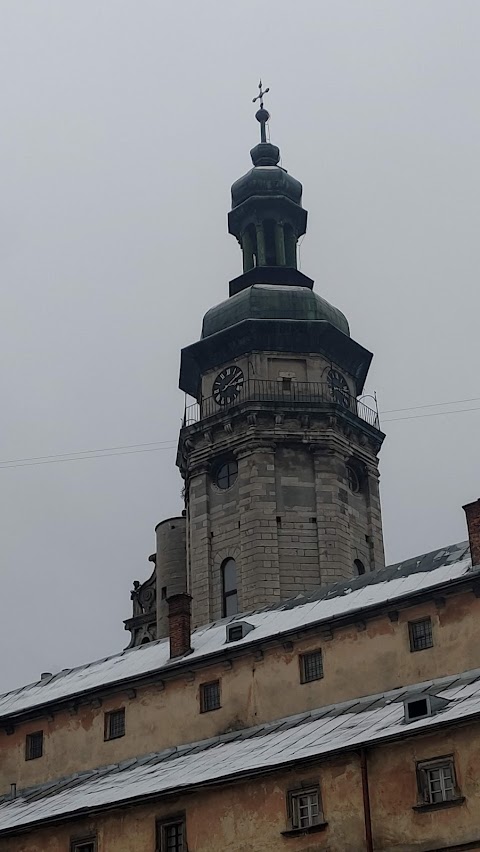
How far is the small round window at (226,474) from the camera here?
64125 mm

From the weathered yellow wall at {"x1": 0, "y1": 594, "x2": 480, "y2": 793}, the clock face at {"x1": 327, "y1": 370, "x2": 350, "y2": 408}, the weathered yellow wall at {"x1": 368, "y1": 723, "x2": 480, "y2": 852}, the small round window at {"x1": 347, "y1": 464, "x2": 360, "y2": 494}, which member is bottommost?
the weathered yellow wall at {"x1": 368, "y1": 723, "x2": 480, "y2": 852}

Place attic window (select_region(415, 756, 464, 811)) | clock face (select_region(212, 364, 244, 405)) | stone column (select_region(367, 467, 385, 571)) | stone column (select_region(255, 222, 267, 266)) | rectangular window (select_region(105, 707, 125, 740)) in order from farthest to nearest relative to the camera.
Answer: stone column (select_region(255, 222, 267, 266)), clock face (select_region(212, 364, 244, 405)), stone column (select_region(367, 467, 385, 571)), rectangular window (select_region(105, 707, 125, 740)), attic window (select_region(415, 756, 464, 811))

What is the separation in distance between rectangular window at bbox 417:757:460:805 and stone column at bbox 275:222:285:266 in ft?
145

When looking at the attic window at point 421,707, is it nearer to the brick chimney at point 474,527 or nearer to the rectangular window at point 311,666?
the brick chimney at point 474,527

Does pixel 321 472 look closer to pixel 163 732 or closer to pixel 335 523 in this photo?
pixel 335 523

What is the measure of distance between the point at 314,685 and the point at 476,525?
666 cm

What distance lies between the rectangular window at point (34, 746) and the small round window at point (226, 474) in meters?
19.1

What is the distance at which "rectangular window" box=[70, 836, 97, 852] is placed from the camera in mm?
38066

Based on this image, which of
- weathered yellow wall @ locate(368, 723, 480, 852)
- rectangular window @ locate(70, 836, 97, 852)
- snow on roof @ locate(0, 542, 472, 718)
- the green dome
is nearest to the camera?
weathered yellow wall @ locate(368, 723, 480, 852)

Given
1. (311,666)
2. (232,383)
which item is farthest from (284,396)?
(311,666)

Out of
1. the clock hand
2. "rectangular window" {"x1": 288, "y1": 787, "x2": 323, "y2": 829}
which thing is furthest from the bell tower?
"rectangular window" {"x1": 288, "y1": 787, "x2": 323, "y2": 829}

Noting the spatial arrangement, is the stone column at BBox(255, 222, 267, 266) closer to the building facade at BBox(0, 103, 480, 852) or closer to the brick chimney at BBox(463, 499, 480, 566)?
the building facade at BBox(0, 103, 480, 852)

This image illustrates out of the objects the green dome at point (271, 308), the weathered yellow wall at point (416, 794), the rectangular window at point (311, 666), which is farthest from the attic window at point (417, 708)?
the green dome at point (271, 308)

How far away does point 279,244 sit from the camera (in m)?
73.7
